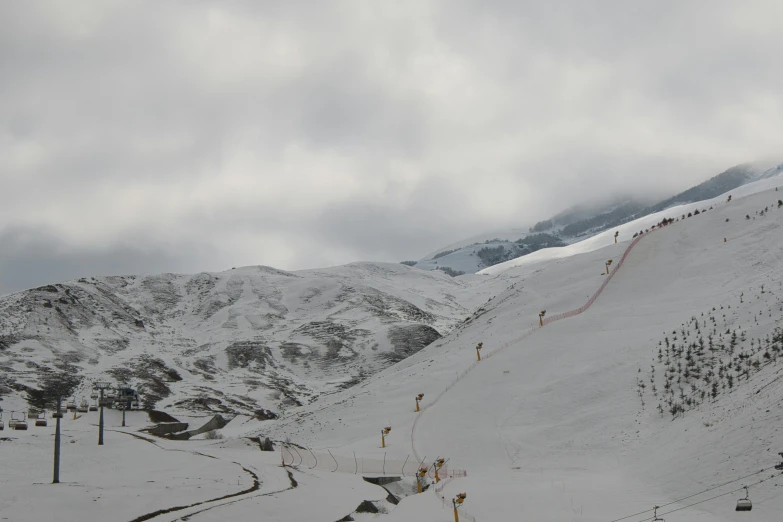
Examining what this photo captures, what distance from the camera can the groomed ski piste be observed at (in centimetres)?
2012

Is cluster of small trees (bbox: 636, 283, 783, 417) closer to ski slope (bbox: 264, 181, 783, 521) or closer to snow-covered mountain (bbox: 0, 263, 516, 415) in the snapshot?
ski slope (bbox: 264, 181, 783, 521)

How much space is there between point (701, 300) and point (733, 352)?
12.0 meters

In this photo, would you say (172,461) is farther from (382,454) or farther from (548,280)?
(548,280)

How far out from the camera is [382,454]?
34562 millimetres

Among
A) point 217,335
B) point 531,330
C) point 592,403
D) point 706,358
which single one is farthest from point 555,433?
point 217,335

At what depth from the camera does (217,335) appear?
5901 inches

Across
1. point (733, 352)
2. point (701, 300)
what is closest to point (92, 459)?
point (733, 352)

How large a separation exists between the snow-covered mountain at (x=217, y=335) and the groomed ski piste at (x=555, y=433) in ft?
167

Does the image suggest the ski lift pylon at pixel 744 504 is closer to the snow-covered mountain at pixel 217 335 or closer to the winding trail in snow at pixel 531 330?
the winding trail in snow at pixel 531 330

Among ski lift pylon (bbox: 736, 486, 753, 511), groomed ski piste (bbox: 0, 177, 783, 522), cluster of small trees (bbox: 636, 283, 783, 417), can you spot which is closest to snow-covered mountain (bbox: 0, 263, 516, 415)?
groomed ski piste (bbox: 0, 177, 783, 522)

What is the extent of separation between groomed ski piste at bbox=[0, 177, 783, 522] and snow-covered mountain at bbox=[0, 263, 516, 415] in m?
50.9

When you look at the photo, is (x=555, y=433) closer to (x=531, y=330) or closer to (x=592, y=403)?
(x=592, y=403)

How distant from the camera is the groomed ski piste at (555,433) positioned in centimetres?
2012

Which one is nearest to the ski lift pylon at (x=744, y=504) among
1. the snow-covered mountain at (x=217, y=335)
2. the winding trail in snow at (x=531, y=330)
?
the winding trail in snow at (x=531, y=330)
